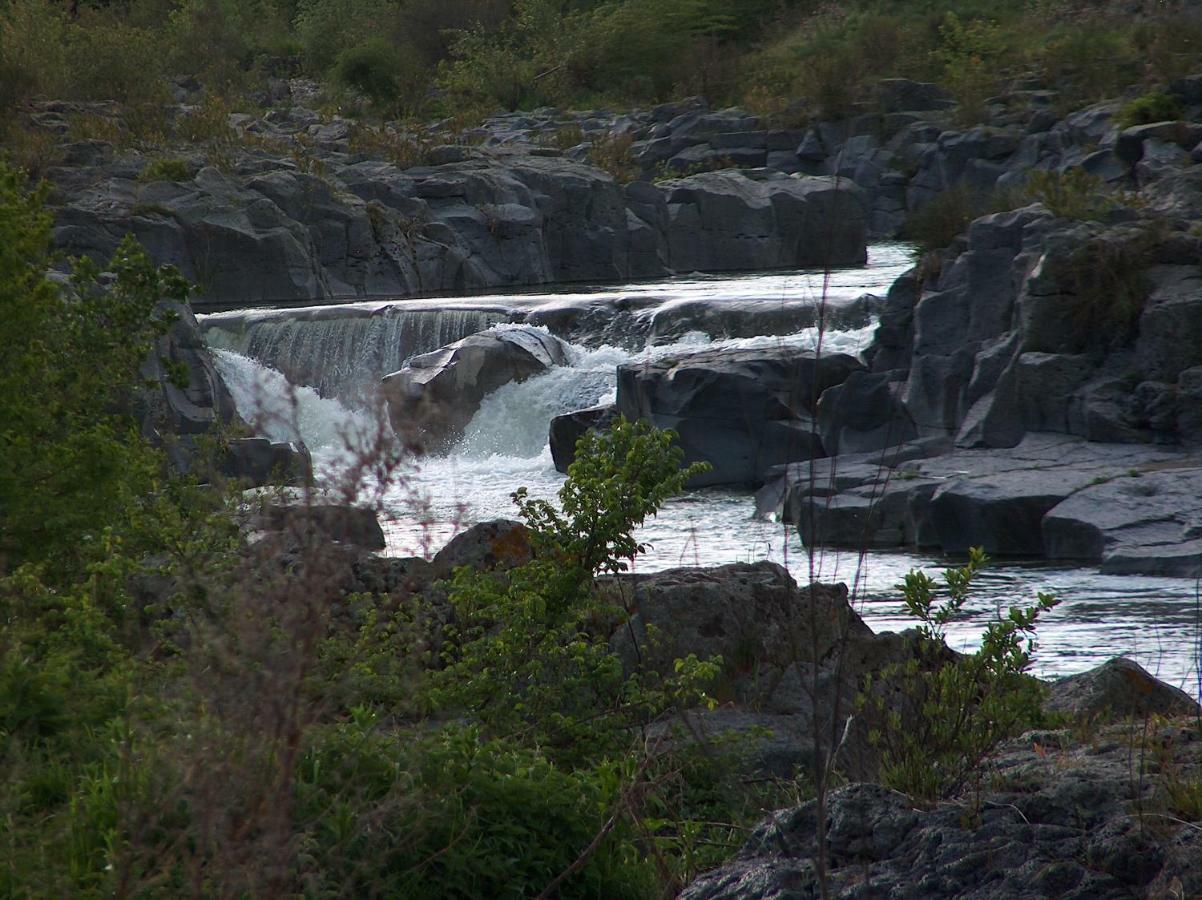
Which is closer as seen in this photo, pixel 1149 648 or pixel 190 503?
pixel 190 503

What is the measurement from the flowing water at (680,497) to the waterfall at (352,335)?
2 centimetres

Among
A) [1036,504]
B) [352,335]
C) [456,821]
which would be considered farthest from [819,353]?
[352,335]

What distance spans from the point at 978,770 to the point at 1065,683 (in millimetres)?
2650

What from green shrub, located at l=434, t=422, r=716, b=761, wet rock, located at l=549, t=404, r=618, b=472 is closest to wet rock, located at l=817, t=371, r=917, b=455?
wet rock, located at l=549, t=404, r=618, b=472

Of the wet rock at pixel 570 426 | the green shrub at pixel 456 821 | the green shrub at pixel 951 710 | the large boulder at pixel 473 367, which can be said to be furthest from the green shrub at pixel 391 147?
the green shrub at pixel 456 821

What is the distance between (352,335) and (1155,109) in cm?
972

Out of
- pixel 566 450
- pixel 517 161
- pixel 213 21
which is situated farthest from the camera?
pixel 213 21

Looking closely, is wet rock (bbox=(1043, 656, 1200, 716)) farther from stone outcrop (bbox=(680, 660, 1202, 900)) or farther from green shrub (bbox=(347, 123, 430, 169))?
green shrub (bbox=(347, 123, 430, 169))

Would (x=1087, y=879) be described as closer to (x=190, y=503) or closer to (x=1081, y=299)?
(x=190, y=503)

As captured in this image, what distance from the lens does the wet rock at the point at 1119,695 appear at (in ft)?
16.3

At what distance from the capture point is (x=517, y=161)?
2570cm

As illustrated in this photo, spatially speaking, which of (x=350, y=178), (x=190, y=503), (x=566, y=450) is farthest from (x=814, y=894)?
(x=350, y=178)

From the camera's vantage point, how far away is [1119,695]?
505cm

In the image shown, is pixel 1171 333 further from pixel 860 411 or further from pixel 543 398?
pixel 543 398
